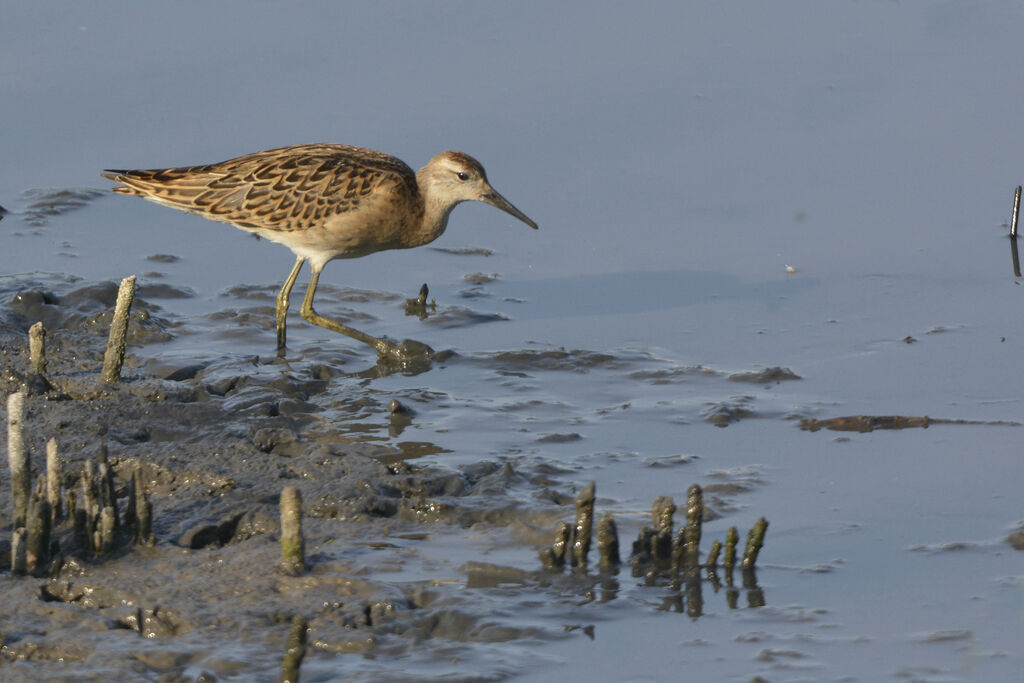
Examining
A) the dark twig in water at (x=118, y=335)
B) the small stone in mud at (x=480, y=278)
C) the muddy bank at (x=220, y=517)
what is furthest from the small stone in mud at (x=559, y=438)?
the small stone in mud at (x=480, y=278)

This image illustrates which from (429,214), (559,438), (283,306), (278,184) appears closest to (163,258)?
(278,184)

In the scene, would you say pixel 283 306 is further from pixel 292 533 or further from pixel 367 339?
pixel 292 533

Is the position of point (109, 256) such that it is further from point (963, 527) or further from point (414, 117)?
point (963, 527)

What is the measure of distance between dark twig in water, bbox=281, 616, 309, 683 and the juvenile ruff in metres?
4.04

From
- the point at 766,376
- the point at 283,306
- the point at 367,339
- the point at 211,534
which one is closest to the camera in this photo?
the point at 211,534

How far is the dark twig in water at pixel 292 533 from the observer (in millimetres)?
5426

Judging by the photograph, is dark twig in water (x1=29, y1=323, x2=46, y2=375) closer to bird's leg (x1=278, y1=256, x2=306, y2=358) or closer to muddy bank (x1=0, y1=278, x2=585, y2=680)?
muddy bank (x1=0, y1=278, x2=585, y2=680)

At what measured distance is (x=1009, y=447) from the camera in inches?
282

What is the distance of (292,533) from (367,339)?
338 cm

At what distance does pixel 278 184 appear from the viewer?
30.9ft

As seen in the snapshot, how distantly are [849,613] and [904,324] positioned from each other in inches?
139

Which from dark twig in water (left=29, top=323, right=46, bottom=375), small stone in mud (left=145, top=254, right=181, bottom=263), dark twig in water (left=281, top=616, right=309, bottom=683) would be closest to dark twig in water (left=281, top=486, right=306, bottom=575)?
dark twig in water (left=281, top=616, right=309, bottom=683)

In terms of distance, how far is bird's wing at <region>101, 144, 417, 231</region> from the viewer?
9.35 meters

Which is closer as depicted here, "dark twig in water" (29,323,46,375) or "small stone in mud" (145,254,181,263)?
"dark twig in water" (29,323,46,375)
